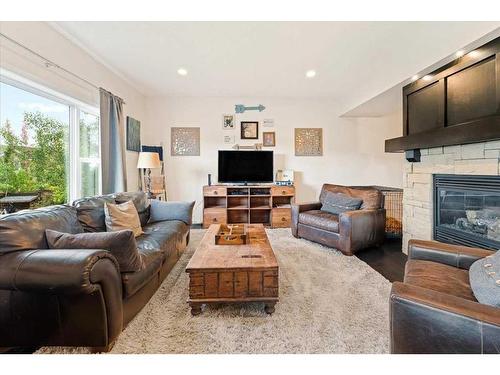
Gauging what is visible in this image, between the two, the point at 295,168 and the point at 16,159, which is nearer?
the point at 16,159

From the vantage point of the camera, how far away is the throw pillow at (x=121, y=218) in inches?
82.0

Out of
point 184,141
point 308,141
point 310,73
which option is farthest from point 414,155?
point 184,141

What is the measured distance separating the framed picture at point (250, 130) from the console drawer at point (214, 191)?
1157mm

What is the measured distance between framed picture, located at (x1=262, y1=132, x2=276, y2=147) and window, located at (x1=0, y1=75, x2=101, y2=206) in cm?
279

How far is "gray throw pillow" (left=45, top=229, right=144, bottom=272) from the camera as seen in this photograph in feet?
4.55

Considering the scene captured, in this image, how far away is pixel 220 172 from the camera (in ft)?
14.3

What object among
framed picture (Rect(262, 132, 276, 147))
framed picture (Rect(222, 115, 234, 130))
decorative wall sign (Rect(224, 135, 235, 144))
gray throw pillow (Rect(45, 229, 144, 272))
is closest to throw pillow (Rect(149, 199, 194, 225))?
gray throw pillow (Rect(45, 229, 144, 272))

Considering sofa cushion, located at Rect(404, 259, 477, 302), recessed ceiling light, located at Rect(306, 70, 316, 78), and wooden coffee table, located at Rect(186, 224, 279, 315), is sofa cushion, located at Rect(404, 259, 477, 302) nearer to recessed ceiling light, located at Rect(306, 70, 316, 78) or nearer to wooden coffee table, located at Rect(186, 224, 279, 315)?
wooden coffee table, located at Rect(186, 224, 279, 315)

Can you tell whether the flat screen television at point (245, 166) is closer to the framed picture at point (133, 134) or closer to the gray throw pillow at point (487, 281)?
the framed picture at point (133, 134)

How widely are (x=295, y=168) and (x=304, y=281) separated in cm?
288
